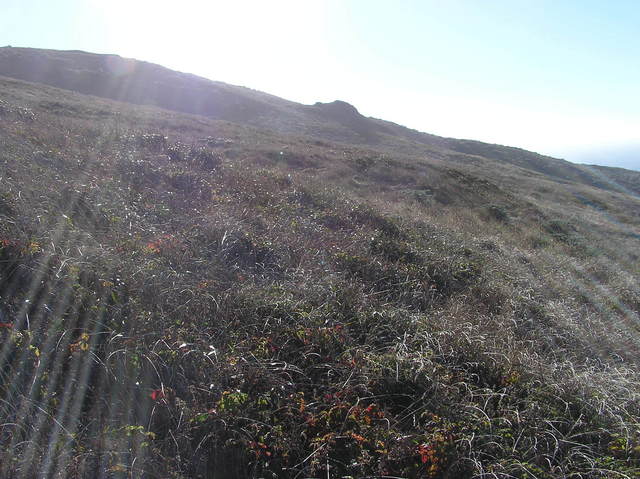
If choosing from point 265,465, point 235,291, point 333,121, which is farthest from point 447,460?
point 333,121

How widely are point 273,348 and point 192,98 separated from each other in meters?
33.7

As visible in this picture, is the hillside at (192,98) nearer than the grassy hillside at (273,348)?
No

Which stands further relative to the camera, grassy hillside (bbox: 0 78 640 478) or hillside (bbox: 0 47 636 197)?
hillside (bbox: 0 47 636 197)

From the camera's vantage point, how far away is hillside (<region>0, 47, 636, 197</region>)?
3071 cm

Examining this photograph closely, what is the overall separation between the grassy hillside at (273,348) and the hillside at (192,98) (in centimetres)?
2288

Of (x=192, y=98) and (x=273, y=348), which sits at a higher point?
(x=192, y=98)

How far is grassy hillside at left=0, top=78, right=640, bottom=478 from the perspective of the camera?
274 centimetres

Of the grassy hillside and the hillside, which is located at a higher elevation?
the hillside

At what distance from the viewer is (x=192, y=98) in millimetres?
33219

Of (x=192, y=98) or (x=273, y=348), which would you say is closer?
(x=273, y=348)

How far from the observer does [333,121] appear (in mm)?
40062

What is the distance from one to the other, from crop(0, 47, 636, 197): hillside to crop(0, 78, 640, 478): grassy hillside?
75.1ft

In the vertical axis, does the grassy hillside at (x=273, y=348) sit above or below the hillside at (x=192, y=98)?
below

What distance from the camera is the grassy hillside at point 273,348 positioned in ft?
8.98
